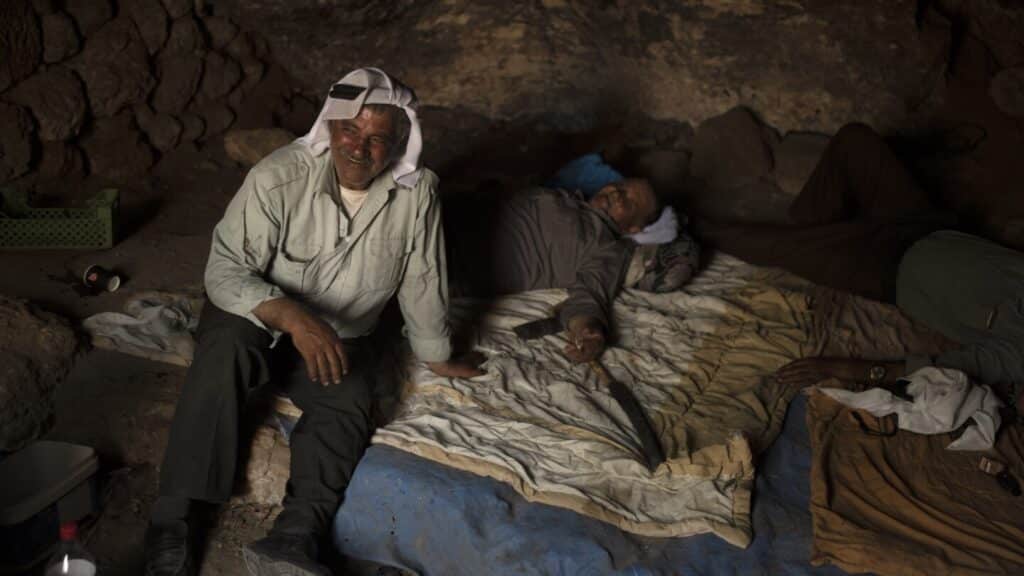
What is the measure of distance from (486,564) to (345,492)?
54cm

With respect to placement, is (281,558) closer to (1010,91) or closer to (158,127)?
(158,127)

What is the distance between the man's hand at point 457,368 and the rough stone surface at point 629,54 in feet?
9.13

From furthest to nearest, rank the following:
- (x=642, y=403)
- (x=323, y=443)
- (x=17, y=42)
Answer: (x=17, y=42), (x=642, y=403), (x=323, y=443)

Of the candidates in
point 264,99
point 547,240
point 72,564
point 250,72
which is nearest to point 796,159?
point 547,240

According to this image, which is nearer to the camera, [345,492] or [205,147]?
[345,492]

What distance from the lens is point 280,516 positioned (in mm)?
2932

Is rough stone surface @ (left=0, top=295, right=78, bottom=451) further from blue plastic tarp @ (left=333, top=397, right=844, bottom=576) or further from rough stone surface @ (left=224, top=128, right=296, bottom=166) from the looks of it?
rough stone surface @ (left=224, top=128, right=296, bottom=166)

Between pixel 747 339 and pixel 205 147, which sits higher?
pixel 205 147

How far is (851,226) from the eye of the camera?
14.3ft

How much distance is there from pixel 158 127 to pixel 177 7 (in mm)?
707

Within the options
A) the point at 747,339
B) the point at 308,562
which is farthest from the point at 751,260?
the point at 308,562

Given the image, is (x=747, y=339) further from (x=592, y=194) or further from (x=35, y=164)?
(x=35, y=164)

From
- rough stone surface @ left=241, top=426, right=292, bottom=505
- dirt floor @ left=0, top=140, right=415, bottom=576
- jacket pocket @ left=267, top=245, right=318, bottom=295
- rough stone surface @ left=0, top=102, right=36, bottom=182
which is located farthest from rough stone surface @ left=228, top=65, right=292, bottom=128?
rough stone surface @ left=241, top=426, right=292, bottom=505

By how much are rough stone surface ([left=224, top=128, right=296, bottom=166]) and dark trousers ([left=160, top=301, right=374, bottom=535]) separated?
250cm
